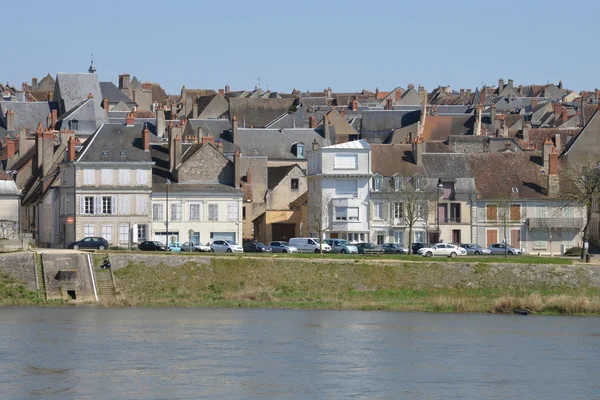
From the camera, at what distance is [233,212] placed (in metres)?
82.8

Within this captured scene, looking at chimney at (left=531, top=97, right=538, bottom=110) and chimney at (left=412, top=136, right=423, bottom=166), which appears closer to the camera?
chimney at (left=412, top=136, right=423, bottom=166)

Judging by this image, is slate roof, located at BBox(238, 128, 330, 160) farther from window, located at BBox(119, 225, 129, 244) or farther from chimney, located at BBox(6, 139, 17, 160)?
window, located at BBox(119, 225, 129, 244)

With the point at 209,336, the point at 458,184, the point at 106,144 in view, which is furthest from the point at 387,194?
the point at 209,336

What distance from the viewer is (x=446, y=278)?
6619 cm

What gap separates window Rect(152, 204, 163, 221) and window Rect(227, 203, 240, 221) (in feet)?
13.2

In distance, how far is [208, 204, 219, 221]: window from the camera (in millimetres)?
82375

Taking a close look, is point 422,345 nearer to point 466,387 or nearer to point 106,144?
point 466,387

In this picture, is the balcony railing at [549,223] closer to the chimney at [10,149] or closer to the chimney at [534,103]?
the chimney at [10,149]

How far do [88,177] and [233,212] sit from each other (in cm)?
889

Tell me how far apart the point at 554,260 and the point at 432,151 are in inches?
919

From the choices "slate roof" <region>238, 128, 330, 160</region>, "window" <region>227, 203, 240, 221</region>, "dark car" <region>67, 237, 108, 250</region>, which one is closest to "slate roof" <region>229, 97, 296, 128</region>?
"slate roof" <region>238, 128, 330, 160</region>

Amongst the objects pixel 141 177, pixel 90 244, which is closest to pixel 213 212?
pixel 141 177

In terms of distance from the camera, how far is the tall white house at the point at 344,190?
8244 cm

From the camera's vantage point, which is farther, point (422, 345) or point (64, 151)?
point (64, 151)
